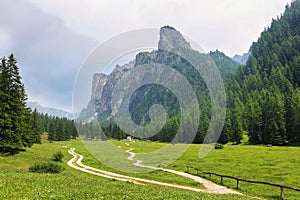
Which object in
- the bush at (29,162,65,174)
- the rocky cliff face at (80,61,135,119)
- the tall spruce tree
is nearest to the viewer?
the rocky cliff face at (80,61,135,119)

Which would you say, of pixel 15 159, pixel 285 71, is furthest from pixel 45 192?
pixel 285 71

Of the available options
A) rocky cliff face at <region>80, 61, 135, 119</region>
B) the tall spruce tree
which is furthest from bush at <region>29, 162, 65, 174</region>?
the tall spruce tree

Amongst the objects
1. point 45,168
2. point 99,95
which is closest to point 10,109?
point 45,168

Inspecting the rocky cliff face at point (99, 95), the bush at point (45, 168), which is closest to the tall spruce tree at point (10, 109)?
the bush at point (45, 168)

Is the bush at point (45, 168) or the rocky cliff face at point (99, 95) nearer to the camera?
the rocky cliff face at point (99, 95)

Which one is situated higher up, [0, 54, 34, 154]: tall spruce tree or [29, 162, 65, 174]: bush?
[0, 54, 34, 154]: tall spruce tree

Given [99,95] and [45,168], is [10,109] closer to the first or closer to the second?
[45,168]

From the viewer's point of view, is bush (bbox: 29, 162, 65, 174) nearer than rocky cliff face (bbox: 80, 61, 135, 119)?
No

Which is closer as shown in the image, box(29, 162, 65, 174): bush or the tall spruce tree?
box(29, 162, 65, 174): bush

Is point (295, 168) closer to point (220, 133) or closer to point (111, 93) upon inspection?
point (111, 93)

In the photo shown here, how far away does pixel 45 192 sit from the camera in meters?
16.8

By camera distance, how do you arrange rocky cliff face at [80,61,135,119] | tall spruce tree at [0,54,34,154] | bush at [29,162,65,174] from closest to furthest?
rocky cliff face at [80,61,135,119], bush at [29,162,65,174], tall spruce tree at [0,54,34,154]

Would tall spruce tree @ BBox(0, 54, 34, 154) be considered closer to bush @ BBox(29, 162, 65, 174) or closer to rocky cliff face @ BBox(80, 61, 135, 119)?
bush @ BBox(29, 162, 65, 174)

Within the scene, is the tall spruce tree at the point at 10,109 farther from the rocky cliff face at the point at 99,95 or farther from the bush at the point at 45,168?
the rocky cliff face at the point at 99,95
